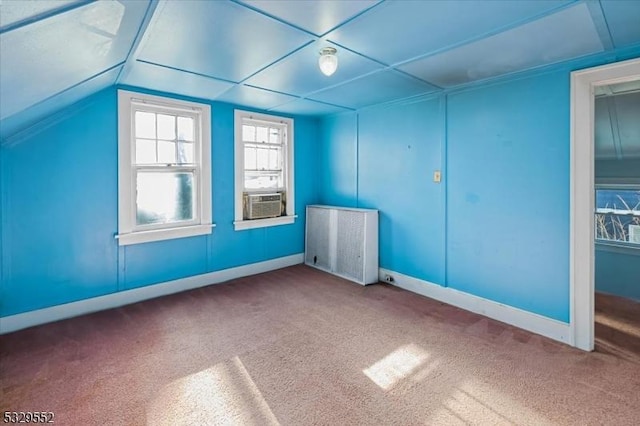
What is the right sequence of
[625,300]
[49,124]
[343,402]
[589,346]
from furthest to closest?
[625,300] < [49,124] < [589,346] < [343,402]

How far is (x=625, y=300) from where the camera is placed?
3.57 metres

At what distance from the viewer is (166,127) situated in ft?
12.1

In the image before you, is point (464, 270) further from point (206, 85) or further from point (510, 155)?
point (206, 85)

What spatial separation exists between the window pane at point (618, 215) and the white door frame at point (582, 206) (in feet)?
7.03

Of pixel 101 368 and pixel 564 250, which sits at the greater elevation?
pixel 564 250

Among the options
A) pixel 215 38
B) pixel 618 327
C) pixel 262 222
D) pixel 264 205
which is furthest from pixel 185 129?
pixel 618 327

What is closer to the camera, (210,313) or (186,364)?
(186,364)

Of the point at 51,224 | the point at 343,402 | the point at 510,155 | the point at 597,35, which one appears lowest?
the point at 343,402

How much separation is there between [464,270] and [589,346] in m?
1.12

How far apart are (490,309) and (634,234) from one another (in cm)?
238

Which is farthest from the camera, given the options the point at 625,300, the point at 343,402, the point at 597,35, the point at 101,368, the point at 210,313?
the point at 625,300

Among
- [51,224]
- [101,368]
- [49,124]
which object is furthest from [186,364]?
[49,124]

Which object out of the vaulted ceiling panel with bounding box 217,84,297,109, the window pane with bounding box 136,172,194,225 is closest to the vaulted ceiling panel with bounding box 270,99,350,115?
the vaulted ceiling panel with bounding box 217,84,297,109

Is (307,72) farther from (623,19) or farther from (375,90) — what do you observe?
(623,19)
